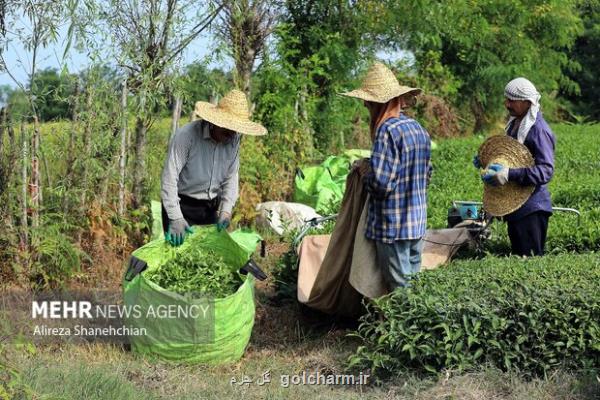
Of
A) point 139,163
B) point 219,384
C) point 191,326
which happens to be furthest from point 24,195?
point 219,384

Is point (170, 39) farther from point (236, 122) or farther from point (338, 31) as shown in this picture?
point (338, 31)

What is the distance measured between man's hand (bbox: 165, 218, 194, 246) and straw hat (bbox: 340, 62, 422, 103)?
1.36 metres

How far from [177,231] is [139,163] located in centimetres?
215

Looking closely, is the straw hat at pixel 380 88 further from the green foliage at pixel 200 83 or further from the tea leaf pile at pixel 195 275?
the green foliage at pixel 200 83

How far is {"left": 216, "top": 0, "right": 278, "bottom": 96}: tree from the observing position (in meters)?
10.1

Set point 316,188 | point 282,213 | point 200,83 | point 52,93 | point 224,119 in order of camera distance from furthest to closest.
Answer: point 316,188 < point 282,213 < point 200,83 < point 52,93 < point 224,119

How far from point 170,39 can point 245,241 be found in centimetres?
222

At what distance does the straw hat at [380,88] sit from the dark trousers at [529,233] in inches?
50.2

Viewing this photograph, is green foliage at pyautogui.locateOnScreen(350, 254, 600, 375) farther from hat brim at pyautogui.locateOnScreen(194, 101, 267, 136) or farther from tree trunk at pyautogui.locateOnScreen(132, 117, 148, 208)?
tree trunk at pyautogui.locateOnScreen(132, 117, 148, 208)

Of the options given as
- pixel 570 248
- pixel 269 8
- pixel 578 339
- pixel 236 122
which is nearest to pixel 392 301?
pixel 578 339

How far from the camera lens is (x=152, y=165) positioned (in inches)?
326

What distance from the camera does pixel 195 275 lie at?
222 inches

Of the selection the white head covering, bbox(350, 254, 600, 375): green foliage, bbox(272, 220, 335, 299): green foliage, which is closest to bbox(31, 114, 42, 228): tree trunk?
bbox(272, 220, 335, 299): green foliage

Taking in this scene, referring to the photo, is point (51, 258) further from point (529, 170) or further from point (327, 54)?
point (327, 54)
